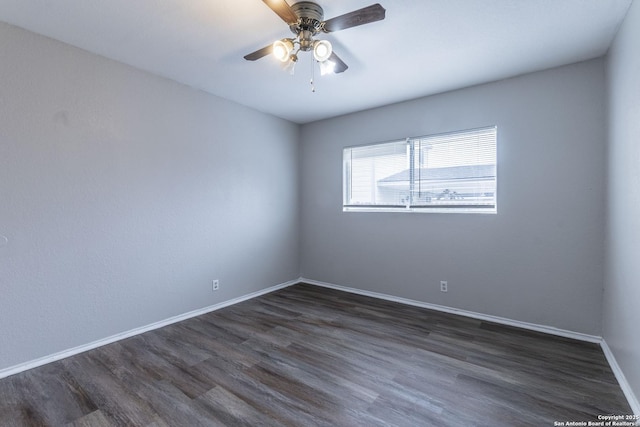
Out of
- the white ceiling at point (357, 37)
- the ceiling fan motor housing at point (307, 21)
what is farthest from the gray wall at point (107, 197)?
the ceiling fan motor housing at point (307, 21)

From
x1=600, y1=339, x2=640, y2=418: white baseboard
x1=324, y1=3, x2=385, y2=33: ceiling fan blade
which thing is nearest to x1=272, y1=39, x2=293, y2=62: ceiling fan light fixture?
→ x1=324, y1=3, x2=385, y2=33: ceiling fan blade

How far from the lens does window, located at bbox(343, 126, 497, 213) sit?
10.4ft

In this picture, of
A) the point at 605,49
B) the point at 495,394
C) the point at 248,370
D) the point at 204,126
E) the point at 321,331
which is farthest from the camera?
the point at 204,126

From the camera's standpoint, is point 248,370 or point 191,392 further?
point 248,370

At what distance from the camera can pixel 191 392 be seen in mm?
1907

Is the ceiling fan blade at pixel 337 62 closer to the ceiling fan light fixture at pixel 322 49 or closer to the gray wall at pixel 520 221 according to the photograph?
the ceiling fan light fixture at pixel 322 49

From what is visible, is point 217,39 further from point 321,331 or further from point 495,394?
point 495,394

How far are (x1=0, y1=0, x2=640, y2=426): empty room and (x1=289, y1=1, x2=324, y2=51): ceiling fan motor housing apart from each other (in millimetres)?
13

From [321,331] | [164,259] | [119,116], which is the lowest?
[321,331]

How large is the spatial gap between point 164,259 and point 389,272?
2671mm

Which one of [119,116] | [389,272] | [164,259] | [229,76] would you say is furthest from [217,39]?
[389,272]

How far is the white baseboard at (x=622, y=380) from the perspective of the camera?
5.57ft

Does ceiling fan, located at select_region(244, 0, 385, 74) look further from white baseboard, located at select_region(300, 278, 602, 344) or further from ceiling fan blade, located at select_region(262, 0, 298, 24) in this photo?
white baseboard, located at select_region(300, 278, 602, 344)

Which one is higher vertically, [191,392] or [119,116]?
[119,116]
